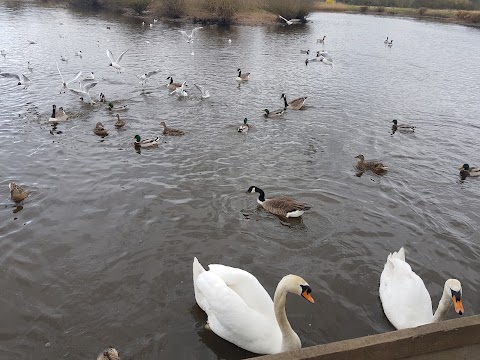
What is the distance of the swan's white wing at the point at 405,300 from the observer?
6.87m

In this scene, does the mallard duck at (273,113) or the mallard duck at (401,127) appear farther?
the mallard duck at (273,113)

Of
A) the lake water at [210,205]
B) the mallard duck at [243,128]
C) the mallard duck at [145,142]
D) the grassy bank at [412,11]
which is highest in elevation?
the grassy bank at [412,11]

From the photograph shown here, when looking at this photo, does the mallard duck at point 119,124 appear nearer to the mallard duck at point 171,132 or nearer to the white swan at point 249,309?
the mallard duck at point 171,132

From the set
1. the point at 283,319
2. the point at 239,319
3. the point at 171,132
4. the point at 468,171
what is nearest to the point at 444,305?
the point at 283,319

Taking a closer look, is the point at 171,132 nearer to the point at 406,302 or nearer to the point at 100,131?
the point at 100,131

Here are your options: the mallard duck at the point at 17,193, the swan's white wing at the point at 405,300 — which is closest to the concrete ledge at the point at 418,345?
the swan's white wing at the point at 405,300

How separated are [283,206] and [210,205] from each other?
6.34ft

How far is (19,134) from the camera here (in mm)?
14961

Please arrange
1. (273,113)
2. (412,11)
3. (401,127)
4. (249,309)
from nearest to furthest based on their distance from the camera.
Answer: (249,309), (401,127), (273,113), (412,11)

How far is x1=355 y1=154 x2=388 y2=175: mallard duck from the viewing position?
502 inches

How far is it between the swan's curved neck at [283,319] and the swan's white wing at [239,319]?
198 millimetres

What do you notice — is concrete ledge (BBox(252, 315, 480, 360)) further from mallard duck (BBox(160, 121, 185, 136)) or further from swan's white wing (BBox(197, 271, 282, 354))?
mallard duck (BBox(160, 121, 185, 136))

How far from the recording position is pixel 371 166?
12.9 metres

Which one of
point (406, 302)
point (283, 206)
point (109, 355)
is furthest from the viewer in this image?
point (283, 206)
